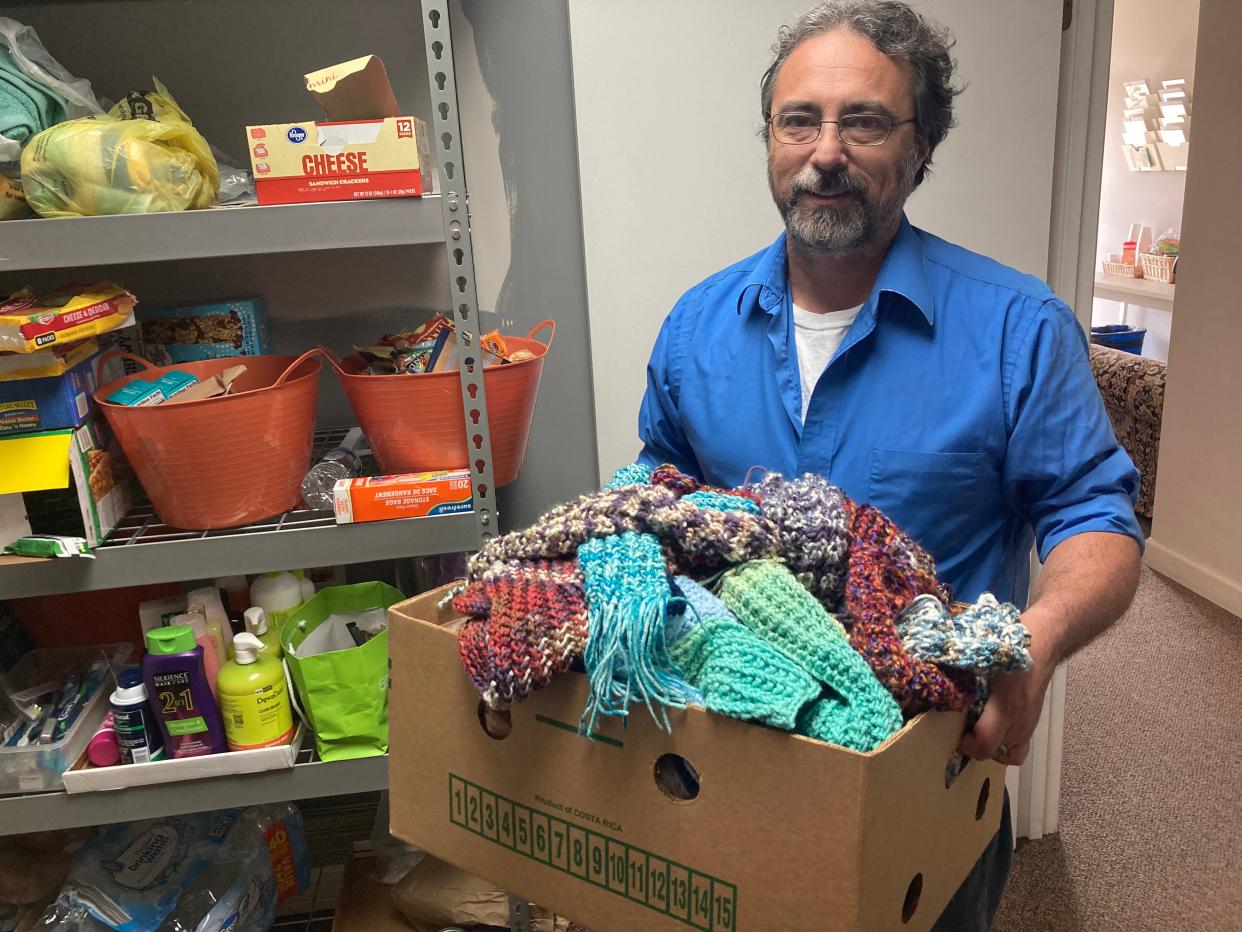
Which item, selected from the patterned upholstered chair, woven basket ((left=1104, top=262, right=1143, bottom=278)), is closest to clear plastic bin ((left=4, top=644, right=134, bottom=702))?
the patterned upholstered chair

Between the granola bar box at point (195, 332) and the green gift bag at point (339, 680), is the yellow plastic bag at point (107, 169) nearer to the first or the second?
the granola bar box at point (195, 332)

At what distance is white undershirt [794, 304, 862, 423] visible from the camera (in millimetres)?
1154

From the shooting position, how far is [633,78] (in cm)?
157

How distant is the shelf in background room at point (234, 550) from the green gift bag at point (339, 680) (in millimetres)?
139

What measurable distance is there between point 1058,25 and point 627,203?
0.76 metres

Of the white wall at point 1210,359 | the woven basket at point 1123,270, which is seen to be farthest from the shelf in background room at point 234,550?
the woven basket at point 1123,270

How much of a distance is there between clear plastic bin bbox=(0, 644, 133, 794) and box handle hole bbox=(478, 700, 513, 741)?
92 cm

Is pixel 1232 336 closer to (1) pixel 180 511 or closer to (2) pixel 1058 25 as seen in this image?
(2) pixel 1058 25

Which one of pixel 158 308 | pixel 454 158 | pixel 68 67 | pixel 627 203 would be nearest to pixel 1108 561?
pixel 454 158

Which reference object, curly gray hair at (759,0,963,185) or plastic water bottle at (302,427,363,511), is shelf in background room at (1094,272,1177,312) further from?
plastic water bottle at (302,427,363,511)

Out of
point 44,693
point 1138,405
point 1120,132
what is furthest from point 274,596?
point 1120,132

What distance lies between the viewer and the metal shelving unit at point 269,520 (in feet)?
3.95

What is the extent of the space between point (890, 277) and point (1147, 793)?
68.3 inches

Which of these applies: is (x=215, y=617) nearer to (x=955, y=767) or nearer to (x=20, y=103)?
(x=20, y=103)
